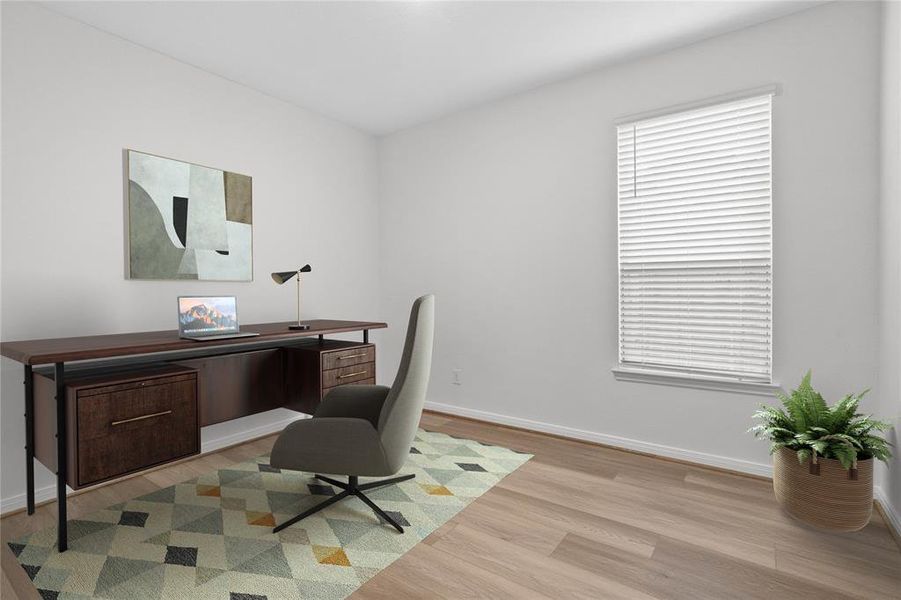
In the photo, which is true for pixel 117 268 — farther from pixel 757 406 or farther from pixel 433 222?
pixel 757 406

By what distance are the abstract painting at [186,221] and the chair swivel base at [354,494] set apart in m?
1.57

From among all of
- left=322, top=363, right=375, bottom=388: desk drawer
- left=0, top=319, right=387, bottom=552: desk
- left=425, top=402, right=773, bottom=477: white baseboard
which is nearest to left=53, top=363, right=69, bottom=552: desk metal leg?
left=0, top=319, right=387, bottom=552: desk

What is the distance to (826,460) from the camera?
1.93m

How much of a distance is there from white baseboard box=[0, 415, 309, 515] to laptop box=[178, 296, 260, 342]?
2.73 feet

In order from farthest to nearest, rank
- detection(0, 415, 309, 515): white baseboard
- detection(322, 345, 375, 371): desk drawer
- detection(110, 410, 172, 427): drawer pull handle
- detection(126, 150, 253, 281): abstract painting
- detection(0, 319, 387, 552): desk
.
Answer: detection(322, 345, 375, 371): desk drawer → detection(126, 150, 253, 281): abstract painting → detection(0, 415, 309, 515): white baseboard → detection(110, 410, 172, 427): drawer pull handle → detection(0, 319, 387, 552): desk

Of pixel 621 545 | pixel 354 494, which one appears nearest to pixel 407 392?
pixel 354 494

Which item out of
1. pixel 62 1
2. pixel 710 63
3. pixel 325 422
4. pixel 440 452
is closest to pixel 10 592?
pixel 325 422

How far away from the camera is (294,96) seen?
3.35 metres

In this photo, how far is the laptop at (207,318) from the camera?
227 cm

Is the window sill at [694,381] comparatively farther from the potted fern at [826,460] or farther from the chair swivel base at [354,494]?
the chair swivel base at [354,494]

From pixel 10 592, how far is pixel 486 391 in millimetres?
2779

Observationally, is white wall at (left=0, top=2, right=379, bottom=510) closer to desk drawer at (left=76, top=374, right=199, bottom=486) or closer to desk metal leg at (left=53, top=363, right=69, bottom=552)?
desk metal leg at (left=53, top=363, right=69, bottom=552)

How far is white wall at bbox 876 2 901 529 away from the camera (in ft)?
6.39

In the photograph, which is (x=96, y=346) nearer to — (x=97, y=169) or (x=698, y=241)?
(x=97, y=169)
